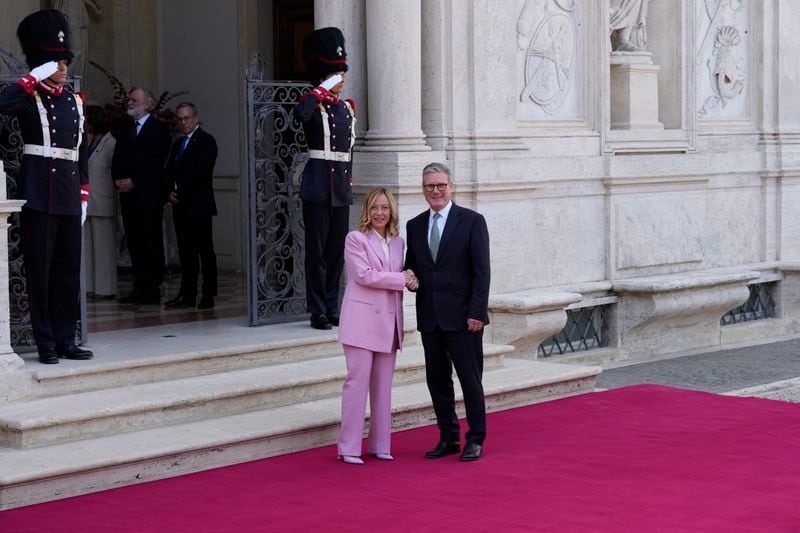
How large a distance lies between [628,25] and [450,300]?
591 centimetres

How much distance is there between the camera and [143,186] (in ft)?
38.8

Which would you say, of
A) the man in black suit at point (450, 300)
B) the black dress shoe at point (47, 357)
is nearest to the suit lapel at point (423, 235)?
the man in black suit at point (450, 300)

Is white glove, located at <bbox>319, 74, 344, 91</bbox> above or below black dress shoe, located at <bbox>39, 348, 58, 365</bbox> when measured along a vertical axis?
above

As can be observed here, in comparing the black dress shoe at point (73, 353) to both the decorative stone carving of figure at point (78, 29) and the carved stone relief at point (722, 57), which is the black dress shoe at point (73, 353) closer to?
the decorative stone carving of figure at point (78, 29)

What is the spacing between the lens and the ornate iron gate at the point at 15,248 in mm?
8812

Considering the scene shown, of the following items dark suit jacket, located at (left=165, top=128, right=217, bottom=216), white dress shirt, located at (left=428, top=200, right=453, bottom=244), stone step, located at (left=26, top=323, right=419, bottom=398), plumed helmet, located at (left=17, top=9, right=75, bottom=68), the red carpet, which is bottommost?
the red carpet

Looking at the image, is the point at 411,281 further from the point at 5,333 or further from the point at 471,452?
the point at 5,333

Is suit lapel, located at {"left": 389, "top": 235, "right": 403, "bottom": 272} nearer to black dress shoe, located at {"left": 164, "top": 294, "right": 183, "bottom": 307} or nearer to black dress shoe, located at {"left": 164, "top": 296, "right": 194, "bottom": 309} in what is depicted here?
black dress shoe, located at {"left": 164, "top": 296, "right": 194, "bottom": 309}

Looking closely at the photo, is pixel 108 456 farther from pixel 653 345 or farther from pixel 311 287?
pixel 653 345

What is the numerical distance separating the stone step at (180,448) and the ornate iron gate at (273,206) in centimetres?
150

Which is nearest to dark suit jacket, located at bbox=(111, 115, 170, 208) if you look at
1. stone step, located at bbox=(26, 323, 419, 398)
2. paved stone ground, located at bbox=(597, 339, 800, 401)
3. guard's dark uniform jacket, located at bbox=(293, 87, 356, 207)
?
guard's dark uniform jacket, located at bbox=(293, 87, 356, 207)

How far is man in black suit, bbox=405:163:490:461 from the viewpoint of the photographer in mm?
7812

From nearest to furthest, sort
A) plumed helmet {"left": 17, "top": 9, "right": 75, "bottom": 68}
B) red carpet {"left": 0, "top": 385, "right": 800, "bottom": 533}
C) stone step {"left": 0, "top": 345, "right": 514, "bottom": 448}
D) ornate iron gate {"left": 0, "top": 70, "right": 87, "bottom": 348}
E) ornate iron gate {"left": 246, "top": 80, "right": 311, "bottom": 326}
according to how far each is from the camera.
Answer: red carpet {"left": 0, "top": 385, "right": 800, "bottom": 533}
stone step {"left": 0, "top": 345, "right": 514, "bottom": 448}
plumed helmet {"left": 17, "top": 9, "right": 75, "bottom": 68}
ornate iron gate {"left": 0, "top": 70, "right": 87, "bottom": 348}
ornate iron gate {"left": 246, "top": 80, "right": 311, "bottom": 326}

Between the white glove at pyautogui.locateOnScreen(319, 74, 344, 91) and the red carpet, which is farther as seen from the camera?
the white glove at pyautogui.locateOnScreen(319, 74, 344, 91)
